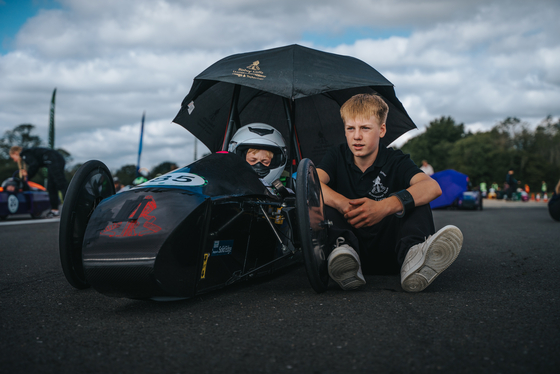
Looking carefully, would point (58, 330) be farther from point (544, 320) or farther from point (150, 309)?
point (544, 320)

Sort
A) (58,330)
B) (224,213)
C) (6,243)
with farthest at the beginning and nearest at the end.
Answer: (6,243), (224,213), (58,330)

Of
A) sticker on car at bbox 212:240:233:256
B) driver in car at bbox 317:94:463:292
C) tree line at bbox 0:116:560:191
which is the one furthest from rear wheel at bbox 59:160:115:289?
tree line at bbox 0:116:560:191

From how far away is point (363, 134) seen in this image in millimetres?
3154

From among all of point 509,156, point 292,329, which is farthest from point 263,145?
point 509,156

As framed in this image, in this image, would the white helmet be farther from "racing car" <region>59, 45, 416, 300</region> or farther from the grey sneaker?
the grey sneaker

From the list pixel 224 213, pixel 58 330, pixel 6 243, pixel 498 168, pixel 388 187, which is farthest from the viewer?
pixel 498 168

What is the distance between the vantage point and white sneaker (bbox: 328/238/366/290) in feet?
8.50

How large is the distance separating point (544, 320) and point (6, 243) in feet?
19.1

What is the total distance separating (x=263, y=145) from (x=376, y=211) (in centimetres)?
143

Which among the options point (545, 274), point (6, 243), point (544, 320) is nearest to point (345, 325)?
point (544, 320)

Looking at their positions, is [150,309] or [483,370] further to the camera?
[150,309]

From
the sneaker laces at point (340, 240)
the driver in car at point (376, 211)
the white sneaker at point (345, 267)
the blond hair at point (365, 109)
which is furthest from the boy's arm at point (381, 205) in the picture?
the blond hair at point (365, 109)

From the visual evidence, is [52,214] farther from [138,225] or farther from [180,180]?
[138,225]

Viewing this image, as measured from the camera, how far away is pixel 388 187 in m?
3.19
